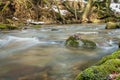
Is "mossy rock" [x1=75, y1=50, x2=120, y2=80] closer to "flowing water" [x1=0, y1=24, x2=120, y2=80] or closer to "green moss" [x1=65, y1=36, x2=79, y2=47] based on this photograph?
"flowing water" [x1=0, y1=24, x2=120, y2=80]

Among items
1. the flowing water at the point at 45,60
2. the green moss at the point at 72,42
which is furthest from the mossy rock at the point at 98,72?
the green moss at the point at 72,42

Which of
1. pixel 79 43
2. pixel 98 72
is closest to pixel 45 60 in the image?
pixel 79 43

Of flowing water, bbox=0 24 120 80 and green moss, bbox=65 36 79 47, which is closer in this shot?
flowing water, bbox=0 24 120 80

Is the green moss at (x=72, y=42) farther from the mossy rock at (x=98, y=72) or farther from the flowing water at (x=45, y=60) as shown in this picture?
the mossy rock at (x=98, y=72)

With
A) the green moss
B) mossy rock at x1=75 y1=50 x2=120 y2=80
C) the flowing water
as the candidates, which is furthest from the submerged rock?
mossy rock at x1=75 y1=50 x2=120 y2=80

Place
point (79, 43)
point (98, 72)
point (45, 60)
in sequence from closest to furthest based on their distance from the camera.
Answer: point (98, 72) < point (45, 60) < point (79, 43)

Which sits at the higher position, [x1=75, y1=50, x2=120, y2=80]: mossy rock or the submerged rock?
[x1=75, y1=50, x2=120, y2=80]: mossy rock

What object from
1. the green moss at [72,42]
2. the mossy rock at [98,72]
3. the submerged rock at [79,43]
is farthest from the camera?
the green moss at [72,42]

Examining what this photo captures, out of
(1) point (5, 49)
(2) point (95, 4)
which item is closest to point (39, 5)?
(2) point (95, 4)

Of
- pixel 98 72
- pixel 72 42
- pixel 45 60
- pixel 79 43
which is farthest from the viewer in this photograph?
pixel 72 42

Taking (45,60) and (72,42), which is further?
(72,42)

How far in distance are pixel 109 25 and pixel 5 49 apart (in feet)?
29.7

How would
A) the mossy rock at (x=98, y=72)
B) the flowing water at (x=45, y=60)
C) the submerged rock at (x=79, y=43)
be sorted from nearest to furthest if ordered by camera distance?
the mossy rock at (x=98, y=72) → the flowing water at (x=45, y=60) → the submerged rock at (x=79, y=43)

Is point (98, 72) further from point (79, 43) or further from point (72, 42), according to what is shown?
point (72, 42)
